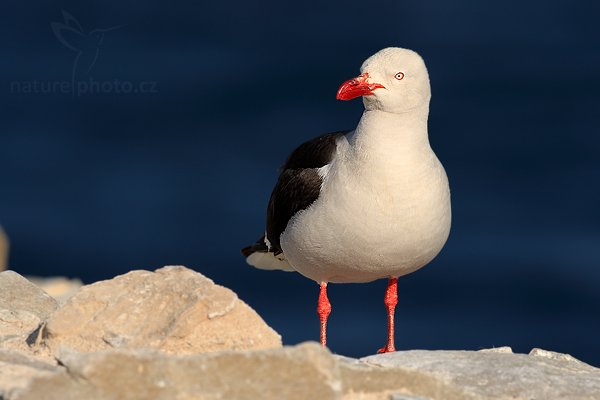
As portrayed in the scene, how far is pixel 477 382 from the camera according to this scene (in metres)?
7.86

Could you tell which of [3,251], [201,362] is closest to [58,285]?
[3,251]

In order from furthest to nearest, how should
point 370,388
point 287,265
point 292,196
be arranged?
point 287,265 → point 292,196 → point 370,388

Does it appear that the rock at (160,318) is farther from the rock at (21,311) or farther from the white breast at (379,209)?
the white breast at (379,209)

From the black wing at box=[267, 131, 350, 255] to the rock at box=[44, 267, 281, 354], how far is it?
336 centimetres

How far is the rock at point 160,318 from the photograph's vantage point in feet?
25.7

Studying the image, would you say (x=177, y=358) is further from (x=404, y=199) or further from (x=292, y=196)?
(x=292, y=196)

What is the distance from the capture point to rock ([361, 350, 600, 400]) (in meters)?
7.76

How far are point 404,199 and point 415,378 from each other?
3.45m

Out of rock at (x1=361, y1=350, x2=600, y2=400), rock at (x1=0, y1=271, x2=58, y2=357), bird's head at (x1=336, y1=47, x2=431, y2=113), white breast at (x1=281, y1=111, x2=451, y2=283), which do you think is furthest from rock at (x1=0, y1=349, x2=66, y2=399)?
bird's head at (x1=336, y1=47, x2=431, y2=113)

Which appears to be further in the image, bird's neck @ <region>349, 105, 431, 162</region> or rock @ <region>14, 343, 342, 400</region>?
bird's neck @ <region>349, 105, 431, 162</region>

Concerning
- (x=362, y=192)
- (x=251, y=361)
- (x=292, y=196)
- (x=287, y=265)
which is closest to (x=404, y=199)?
(x=362, y=192)

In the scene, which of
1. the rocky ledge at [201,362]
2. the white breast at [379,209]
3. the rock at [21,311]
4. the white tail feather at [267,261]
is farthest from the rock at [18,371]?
the white tail feather at [267,261]

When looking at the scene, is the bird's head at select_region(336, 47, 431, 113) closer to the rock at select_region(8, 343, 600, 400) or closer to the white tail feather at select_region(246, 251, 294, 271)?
the white tail feather at select_region(246, 251, 294, 271)

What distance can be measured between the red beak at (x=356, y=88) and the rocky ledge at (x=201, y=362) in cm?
290
